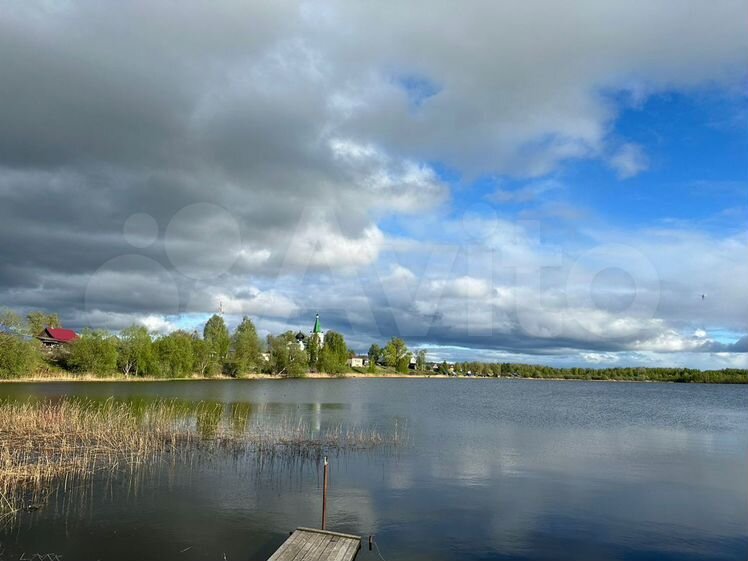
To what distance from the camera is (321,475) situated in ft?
80.6

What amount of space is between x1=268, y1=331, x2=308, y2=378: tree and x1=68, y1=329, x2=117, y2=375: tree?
43487 mm

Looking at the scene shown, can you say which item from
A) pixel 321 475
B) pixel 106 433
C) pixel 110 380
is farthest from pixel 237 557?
pixel 110 380

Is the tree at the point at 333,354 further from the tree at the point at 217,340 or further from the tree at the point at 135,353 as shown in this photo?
the tree at the point at 135,353

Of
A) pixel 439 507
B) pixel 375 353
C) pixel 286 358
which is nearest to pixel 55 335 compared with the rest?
pixel 286 358

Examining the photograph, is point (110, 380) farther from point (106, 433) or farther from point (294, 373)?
point (106, 433)

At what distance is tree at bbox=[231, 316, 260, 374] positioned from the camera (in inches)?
4877

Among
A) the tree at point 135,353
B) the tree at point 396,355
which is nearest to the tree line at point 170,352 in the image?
the tree at point 135,353

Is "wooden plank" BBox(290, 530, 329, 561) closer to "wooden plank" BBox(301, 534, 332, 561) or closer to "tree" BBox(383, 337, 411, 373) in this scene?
"wooden plank" BBox(301, 534, 332, 561)

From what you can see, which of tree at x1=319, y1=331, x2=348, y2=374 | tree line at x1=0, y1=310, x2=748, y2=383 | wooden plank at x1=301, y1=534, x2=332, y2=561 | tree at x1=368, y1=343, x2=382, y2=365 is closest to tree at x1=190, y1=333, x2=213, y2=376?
tree line at x1=0, y1=310, x2=748, y2=383

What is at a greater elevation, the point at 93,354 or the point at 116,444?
the point at 93,354

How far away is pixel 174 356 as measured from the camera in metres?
107

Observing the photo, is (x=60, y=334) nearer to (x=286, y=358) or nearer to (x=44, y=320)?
(x=44, y=320)

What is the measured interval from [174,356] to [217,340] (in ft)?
65.2

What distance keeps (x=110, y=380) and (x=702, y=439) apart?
3358 inches
